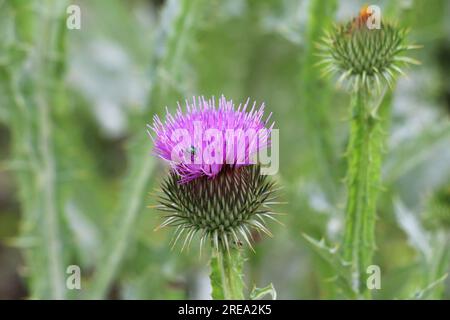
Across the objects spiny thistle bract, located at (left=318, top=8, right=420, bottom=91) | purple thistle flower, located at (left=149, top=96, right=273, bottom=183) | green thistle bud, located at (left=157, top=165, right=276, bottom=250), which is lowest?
green thistle bud, located at (left=157, top=165, right=276, bottom=250)

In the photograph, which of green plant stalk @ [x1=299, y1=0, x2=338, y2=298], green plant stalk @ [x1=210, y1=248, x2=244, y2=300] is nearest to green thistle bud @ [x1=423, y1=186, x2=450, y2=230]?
green plant stalk @ [x1=299, y1=0, x2=338, y2=298]

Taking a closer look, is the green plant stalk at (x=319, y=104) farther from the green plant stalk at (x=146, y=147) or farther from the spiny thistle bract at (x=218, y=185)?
Answer: the spiny thistle bract at (x=218, y=185)

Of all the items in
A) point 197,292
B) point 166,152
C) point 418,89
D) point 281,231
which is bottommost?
point 197,292

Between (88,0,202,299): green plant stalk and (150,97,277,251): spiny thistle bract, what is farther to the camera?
(88,0,202,299): green plant stalk

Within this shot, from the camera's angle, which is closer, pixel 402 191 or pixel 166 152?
pixel 166 152

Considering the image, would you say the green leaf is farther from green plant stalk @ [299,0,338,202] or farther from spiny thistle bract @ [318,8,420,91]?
green plant stalk @ [299,0,338,202]

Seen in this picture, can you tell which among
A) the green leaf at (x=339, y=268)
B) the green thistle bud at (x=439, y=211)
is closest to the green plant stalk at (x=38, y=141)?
the green leaf at (x=339, y=268)

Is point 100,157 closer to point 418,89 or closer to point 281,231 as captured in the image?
point 281,231

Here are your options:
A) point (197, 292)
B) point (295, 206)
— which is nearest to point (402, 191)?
point (295, 206)
